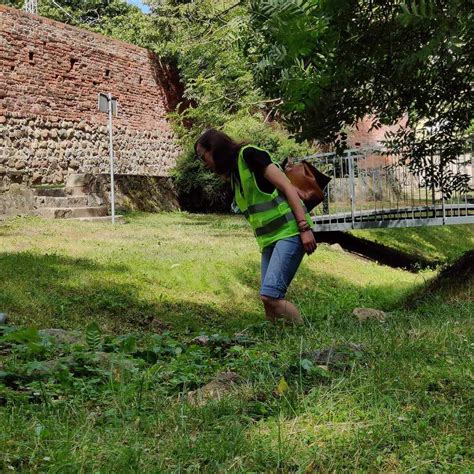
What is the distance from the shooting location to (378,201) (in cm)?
1284

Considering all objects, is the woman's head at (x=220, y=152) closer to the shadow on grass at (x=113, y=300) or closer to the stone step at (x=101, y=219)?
the shadow on grass at (x=113, y=300)

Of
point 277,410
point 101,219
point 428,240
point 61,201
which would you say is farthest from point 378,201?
point 277,410

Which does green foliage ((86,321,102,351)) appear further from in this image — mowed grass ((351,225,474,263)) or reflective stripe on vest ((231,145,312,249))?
mowed grass ((351,225,474,263))

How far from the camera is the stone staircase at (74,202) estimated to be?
516 inches

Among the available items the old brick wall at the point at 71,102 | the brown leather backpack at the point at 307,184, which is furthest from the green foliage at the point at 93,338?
the old brick wall at the point at 71,102

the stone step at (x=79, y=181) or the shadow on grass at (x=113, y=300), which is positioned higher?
the stone step at (x=79, y=181)

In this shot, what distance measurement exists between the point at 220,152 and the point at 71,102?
48.0ft

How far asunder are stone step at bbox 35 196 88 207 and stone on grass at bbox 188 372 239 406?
36.4 feet

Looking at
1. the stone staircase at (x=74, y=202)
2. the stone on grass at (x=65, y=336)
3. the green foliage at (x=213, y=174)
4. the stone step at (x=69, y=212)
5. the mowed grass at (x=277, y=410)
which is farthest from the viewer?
the green foliage at (x=213, y=174)

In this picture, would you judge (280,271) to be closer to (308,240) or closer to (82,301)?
(308,240)

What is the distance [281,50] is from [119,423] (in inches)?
153

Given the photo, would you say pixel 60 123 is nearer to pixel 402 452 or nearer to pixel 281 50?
pixel 281 50

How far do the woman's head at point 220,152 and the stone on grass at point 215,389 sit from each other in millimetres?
1587

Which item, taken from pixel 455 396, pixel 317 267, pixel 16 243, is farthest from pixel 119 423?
pixel 317 267
